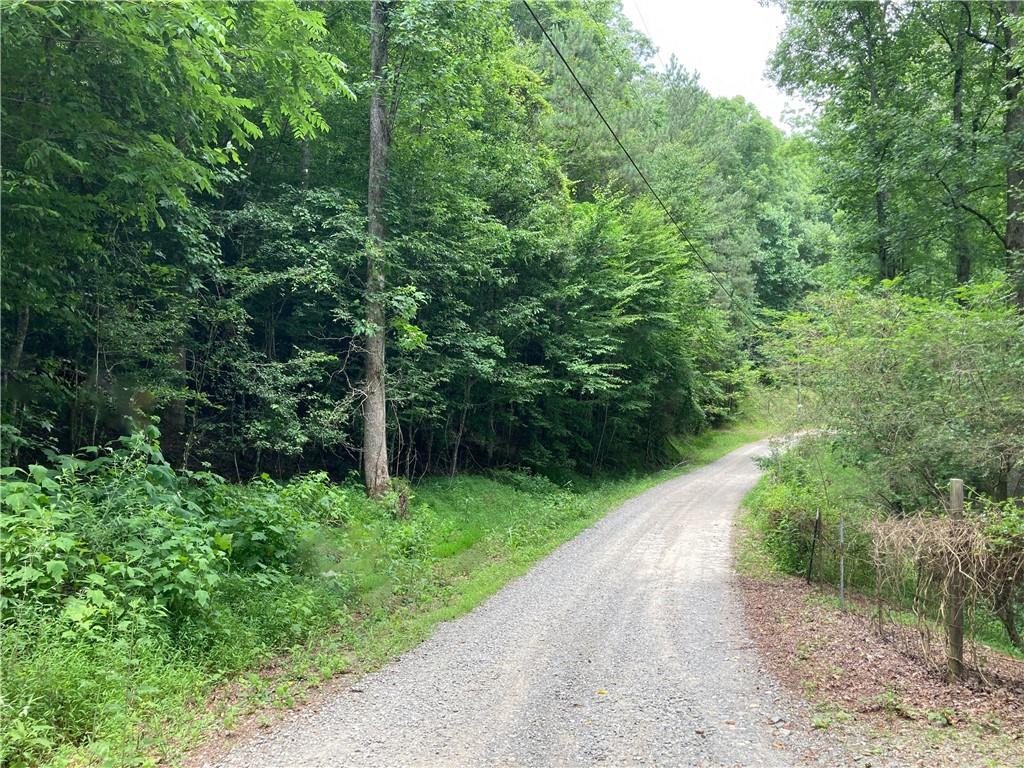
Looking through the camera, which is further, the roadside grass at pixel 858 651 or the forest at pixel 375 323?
the forest at pixel 375 323

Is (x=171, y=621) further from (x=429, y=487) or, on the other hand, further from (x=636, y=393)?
(x=636, y=393)

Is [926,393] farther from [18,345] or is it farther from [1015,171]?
[18,345]

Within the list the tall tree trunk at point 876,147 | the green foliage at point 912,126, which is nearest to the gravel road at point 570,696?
the green foliage at point 912,126

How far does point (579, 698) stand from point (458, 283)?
1077 centimetres

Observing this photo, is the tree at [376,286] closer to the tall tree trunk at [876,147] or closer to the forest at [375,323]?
the forest at [375,323]

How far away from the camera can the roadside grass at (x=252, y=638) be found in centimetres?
358

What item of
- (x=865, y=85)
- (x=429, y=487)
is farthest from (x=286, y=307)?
(x=865, y=85)

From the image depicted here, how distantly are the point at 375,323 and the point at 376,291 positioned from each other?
66 centimetres

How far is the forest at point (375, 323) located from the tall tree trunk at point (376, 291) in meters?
0.08

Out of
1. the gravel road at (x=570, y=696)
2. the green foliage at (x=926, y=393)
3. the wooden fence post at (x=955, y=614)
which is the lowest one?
the gravel road at (x=570, y=696)

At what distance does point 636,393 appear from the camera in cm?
1972

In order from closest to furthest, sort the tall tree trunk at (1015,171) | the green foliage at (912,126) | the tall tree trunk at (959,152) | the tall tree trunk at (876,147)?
the tall tree trunk at (1015,171)
the tall tree trunk at (959,152)
the green foliage at (912,126)
the tall tree trunk at (876,147)

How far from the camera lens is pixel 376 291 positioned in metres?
10.9

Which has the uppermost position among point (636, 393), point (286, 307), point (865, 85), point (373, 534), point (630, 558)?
point (865, 85)
